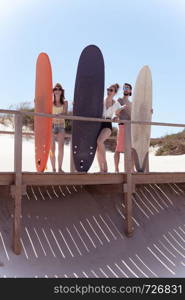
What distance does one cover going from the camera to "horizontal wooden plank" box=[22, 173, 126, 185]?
6.11 meters

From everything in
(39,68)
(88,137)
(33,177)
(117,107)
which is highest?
(39,68)

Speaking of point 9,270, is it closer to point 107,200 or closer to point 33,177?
point 33,177

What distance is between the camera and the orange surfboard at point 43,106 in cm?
680

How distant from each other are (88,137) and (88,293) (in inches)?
96.9

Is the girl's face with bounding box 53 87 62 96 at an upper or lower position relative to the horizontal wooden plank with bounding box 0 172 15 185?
upper

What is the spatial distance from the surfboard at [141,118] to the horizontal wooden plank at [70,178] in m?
0.75

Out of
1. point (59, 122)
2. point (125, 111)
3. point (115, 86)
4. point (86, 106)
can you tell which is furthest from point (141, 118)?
point (59, 122)

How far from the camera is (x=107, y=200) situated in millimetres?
7453

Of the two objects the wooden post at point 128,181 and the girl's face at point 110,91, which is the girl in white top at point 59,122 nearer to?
the girl's face at point 110,91

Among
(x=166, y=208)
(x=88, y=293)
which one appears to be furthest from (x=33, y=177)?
(x=166, y=208)

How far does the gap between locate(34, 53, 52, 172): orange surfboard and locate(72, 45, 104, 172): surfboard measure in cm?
43

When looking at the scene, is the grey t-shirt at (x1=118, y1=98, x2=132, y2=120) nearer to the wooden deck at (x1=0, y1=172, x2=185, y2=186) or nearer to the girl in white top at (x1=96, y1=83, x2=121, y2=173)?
the girl in white top at (x1=96, y1=83, x2=121, y2=173)

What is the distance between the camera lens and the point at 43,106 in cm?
692

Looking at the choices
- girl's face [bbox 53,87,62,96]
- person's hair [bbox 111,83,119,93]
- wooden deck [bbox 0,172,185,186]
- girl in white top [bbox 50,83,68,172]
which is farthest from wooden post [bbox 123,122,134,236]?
girl's face [bbox 53,87,62,96]
